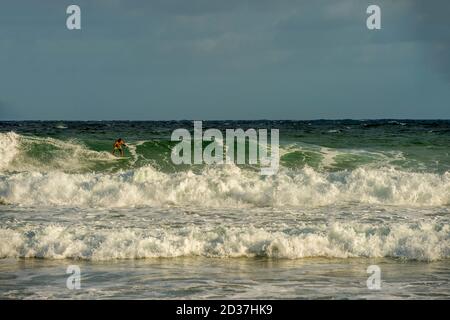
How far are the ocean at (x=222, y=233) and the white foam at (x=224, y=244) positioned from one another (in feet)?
0.07

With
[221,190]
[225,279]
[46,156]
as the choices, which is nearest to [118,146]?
[46,156]

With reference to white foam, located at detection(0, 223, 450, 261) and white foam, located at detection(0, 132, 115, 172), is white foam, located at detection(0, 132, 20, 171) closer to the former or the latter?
white foam, located at detection(0, 132, 115, 172)

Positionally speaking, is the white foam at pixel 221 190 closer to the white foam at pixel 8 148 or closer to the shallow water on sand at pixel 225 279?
the white foam at pixel 8 148

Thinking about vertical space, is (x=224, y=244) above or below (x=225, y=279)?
above

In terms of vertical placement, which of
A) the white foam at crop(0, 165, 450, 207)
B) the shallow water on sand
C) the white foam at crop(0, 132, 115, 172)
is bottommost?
the shallow water on sand

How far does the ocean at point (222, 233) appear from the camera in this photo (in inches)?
364

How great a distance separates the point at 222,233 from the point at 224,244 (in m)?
0.61

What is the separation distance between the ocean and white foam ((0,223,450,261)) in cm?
2

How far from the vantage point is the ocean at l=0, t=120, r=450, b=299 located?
9.25 meters

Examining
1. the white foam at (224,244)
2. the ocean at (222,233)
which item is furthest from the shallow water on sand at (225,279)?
the white foam at (224,244)

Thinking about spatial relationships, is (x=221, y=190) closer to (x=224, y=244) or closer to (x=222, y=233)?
(x=222, y=233)

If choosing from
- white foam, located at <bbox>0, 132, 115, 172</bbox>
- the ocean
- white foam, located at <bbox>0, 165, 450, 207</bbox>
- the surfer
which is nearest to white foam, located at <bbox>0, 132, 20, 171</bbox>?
white foam, located at <bbox>0, 132, 115, 172</bbox>

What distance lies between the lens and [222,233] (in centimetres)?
1216
